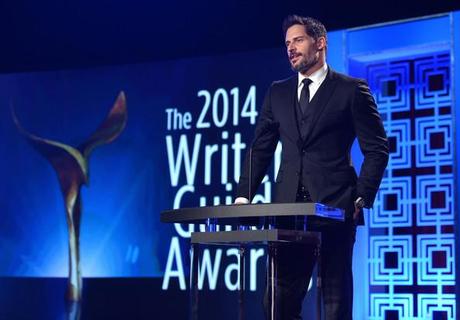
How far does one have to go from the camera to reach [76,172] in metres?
5.37

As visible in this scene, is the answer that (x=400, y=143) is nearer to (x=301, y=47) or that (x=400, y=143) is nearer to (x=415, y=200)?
(x=415, y=200)

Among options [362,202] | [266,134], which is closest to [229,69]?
[266,134]

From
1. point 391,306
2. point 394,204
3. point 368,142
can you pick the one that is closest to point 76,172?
point 394,204

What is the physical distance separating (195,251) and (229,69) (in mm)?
2839

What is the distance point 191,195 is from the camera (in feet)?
16.5

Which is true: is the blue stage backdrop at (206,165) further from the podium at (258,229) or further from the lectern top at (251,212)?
the lectern top at (251,212)

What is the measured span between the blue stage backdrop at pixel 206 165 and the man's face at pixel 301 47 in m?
1.99

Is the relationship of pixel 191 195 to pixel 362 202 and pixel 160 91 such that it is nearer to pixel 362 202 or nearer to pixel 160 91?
pixel 160 91

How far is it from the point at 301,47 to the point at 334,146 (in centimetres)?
31

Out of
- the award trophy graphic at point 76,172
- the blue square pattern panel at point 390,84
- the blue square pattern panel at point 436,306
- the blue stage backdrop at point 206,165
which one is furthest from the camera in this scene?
the award trophy graphic at point 76,172

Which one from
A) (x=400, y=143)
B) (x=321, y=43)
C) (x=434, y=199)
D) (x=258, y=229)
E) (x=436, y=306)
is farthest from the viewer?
(x=400, y=143)

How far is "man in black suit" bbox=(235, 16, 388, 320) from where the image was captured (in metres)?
2.34

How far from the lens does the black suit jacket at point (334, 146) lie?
2363mm

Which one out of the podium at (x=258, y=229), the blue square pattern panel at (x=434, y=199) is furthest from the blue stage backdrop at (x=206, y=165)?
the podium at (x=258, y=229)
